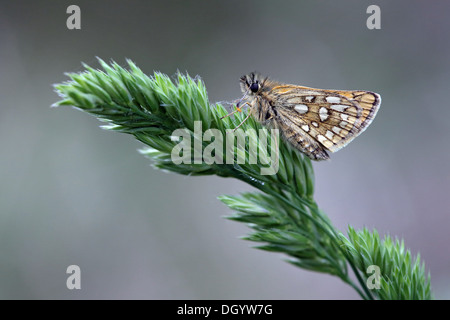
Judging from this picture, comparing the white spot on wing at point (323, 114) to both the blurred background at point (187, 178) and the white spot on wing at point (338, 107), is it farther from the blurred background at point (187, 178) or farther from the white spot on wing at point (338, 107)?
the blurred background at point (187, 178)

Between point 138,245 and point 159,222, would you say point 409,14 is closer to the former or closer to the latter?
point 159,222

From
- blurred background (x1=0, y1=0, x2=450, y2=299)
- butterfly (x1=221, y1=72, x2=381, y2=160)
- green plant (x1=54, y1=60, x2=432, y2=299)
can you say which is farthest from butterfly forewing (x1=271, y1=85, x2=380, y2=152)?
blurred background (x1=0, y1=0, x2=450, y2=299)

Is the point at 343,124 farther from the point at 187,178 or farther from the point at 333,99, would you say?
the point at 187,178

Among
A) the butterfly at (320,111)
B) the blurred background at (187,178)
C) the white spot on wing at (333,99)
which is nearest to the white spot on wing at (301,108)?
the butterfly at (320,111)

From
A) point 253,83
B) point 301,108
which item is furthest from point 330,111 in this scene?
point 253,83

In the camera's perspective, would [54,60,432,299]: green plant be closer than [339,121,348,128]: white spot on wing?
Yes

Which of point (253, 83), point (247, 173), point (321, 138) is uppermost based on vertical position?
point (253, 83)

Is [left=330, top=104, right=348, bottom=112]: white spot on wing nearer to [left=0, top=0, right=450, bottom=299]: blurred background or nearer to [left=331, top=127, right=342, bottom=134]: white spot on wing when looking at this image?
[left=331, top=127, right=342, bottom=134]: white spot on wing
